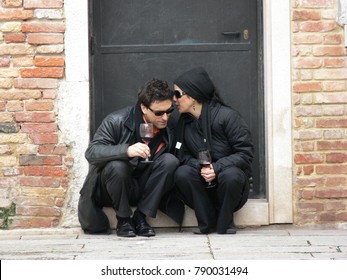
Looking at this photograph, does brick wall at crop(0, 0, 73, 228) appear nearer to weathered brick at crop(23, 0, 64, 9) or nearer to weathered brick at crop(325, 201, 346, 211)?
weathered brick at crop(23, 0, 64, 9)

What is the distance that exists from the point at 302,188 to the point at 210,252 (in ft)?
4.21

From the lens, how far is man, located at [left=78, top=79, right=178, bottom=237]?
7230 mm

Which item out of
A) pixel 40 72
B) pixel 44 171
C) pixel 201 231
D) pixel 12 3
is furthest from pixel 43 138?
pixel 201 231

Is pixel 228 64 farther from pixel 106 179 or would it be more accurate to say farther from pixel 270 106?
pixel 106 179

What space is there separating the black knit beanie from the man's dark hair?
20 centimetres

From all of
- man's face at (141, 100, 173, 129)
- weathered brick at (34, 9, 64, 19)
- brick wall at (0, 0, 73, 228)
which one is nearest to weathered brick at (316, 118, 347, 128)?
man's face at (141, 100, 173, 129)

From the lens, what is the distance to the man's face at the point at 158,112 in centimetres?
725

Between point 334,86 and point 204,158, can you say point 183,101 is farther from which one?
point 334,86

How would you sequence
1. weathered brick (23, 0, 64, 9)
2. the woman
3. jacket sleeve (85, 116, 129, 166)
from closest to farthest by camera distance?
jacket sleeve (85, 116, 129, 166)
the woman
weathered brick (23, 0, 64, 9)

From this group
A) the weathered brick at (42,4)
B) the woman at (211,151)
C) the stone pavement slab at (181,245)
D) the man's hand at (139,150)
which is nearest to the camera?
the stone pavement slab at (181,245)

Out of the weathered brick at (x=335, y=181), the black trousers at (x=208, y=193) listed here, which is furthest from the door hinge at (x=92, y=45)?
the weathered brick at (x=335, y=181)

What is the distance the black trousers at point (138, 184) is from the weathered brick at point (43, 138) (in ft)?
1.86

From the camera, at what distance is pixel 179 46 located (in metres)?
7.90

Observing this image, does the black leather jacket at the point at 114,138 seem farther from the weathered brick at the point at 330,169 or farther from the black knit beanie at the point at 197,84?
the weathered brick at the point at 330,169
